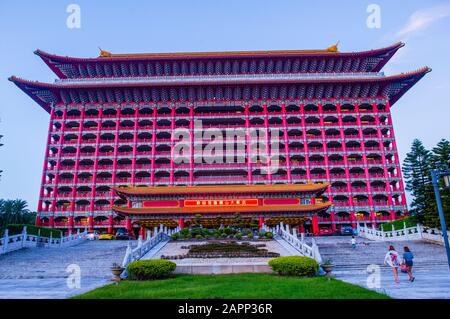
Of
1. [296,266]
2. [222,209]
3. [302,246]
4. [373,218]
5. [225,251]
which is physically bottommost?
[296,266]

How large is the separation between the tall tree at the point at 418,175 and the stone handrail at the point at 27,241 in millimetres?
30179

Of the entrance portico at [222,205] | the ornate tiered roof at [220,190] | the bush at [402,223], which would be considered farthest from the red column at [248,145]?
the bush at [402,223]

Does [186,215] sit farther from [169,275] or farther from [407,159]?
[407,159]

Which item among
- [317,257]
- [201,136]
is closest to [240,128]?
[201,136]

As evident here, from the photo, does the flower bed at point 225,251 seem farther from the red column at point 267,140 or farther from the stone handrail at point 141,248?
the red column at point 267,140

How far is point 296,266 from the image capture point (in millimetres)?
11977

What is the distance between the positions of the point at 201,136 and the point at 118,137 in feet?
40.0

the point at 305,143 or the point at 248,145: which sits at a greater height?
the point at 305,143

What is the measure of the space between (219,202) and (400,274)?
2158 cm

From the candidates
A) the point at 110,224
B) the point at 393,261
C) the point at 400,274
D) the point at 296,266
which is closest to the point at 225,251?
the point at 296,266

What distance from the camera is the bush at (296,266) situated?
39.2 feet

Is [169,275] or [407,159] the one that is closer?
[169,275]

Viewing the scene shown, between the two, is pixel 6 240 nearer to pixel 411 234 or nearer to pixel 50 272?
pixel 50 272

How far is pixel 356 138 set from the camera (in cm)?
4322
